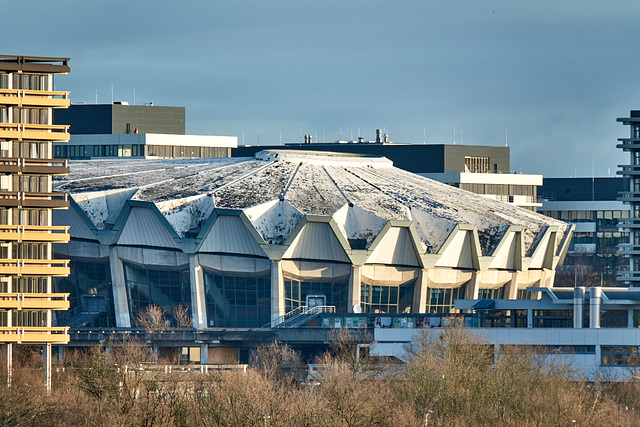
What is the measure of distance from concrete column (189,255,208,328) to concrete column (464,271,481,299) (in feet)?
82.6

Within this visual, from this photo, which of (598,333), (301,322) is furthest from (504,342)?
(301,322)

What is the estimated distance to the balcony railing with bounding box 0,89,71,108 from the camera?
10075 cm

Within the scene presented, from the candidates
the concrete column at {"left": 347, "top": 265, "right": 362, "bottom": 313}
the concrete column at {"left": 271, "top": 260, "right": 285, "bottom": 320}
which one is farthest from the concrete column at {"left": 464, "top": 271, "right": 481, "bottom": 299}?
Result: the concrete column at {"left": 271, "top": 260, "right": 285, "bottom": 320}

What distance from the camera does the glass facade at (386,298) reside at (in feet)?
482

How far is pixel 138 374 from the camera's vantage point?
96.3m

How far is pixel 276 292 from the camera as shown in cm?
14300

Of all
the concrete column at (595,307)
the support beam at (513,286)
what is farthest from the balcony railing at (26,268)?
the support beam at (513,286)

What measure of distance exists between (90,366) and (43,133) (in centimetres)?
1736

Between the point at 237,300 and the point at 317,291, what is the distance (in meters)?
7.27

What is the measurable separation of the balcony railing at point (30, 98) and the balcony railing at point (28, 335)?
14.0 meters

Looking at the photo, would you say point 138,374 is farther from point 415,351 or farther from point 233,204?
point 233,204

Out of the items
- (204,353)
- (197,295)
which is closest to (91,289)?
(197,295)

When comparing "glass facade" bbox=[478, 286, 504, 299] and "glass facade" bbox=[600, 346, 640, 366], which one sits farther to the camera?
"glass facade" bbox=[478, 286, 504, 299]

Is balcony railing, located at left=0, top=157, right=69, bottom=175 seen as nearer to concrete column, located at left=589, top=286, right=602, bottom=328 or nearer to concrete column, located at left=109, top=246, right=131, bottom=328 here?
concrete column, located at left=589, top=286, right=602, bottom=328
